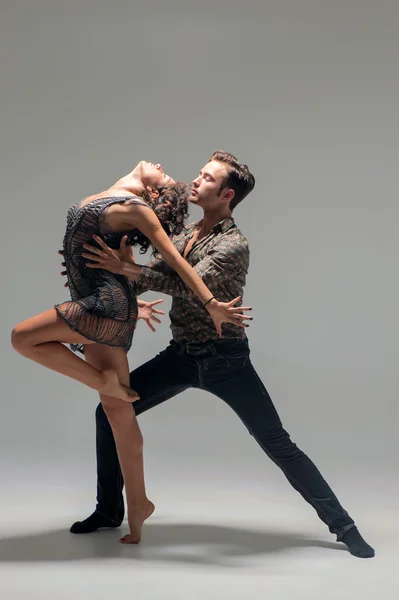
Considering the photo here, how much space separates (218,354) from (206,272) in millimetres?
398

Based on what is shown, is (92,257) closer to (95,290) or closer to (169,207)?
(95,290)

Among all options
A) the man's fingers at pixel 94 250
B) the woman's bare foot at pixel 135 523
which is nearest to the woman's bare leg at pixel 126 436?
the woman's bare foot at pixel 135 523

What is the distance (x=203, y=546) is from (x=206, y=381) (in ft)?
2.48

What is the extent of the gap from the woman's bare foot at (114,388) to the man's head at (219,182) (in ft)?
2.88

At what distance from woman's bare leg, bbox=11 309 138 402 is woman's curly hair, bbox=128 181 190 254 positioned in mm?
514

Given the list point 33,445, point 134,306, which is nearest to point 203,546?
point 134,306

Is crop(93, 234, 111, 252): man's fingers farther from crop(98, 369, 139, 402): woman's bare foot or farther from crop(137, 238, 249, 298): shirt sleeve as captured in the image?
crop(98, 369, 139, 402): woman's bare foot

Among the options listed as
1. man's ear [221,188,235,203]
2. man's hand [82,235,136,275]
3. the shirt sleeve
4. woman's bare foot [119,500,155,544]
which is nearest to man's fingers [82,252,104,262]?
man's hand [82,235,136,275]

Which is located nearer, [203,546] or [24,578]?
[24,578]

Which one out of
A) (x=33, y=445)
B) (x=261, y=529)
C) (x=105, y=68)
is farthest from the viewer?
(x=105, y=68)

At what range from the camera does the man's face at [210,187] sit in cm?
430

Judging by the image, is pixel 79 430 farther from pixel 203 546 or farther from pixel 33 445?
pixel 203 546

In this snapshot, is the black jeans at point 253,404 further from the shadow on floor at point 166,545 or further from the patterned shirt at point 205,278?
the shadow on floor at point 166,545

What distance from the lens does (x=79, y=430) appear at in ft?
20.2
